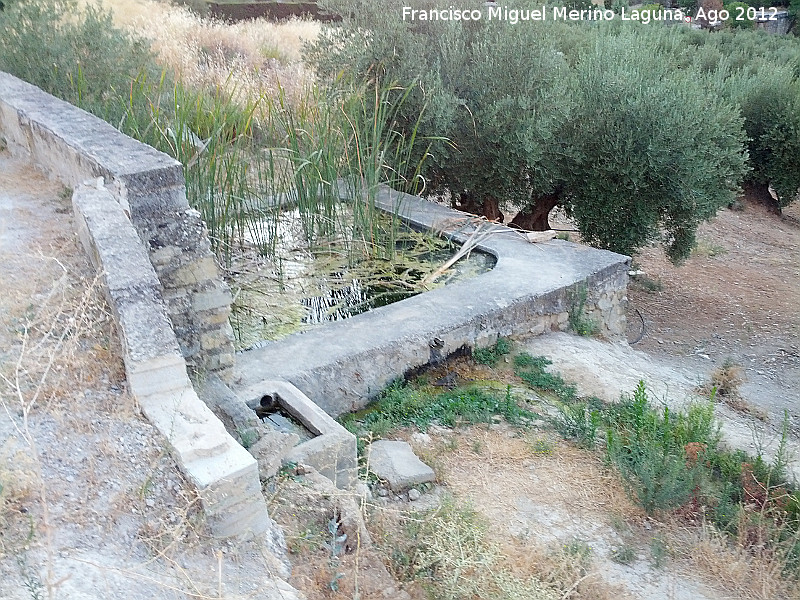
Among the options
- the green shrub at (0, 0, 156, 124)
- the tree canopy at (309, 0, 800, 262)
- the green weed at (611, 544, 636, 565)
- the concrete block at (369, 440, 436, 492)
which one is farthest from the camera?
the green shrub at (0, 0, 156, 124)

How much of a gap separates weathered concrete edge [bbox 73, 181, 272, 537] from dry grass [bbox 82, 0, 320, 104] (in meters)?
7.68

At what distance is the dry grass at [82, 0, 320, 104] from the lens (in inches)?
462

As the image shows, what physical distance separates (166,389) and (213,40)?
43.9 feet

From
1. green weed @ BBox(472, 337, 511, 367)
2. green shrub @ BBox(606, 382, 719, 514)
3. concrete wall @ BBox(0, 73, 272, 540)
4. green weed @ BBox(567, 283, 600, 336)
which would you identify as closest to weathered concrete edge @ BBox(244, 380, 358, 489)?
concrete wall @ BBox(0, 73, 272, 540)

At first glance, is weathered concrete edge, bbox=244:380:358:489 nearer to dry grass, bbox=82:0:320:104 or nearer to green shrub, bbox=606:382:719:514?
green shrub, bbox=606:382:719:514

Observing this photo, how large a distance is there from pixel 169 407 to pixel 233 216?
3558 millimetres

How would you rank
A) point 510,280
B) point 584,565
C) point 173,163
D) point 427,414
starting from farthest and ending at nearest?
point 510,280 → point 427,414 → point 173,163 → point 584,565

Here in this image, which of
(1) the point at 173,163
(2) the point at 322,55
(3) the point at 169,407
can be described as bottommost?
(3) the point at 169,407

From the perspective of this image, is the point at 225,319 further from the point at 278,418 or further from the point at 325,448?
the point at 325,448

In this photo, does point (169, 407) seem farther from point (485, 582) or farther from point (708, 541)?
point (708, 541)

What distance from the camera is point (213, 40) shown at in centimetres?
1453

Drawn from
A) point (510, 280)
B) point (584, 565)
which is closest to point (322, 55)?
point (510, 280)

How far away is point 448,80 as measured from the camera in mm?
7996

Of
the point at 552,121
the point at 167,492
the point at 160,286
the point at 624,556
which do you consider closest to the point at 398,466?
the point at 624,556
